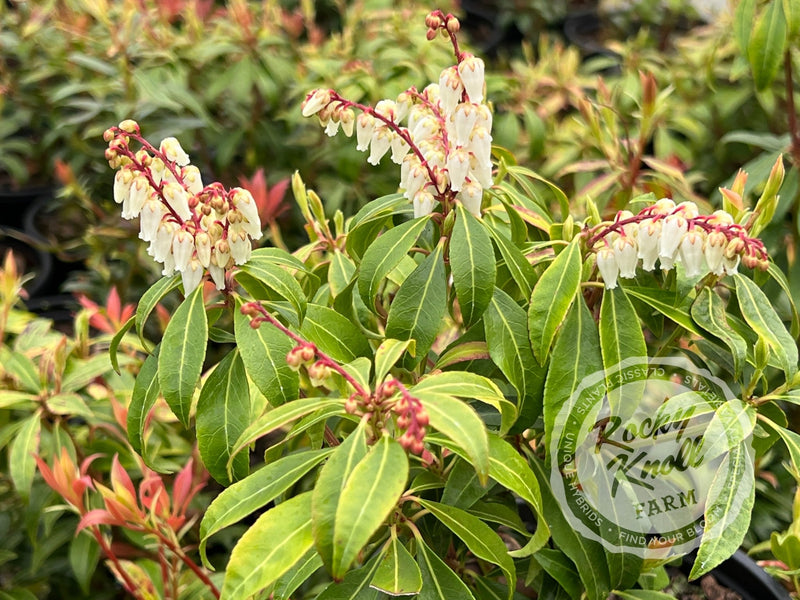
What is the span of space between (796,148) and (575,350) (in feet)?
3.14

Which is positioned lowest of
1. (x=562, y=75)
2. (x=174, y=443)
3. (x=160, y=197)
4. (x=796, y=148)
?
(x=174, y=443)

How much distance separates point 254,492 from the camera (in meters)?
0.79

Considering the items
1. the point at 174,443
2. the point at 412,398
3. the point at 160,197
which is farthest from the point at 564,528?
the point at 174,443

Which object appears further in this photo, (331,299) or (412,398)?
(331,299)

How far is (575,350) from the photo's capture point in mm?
883

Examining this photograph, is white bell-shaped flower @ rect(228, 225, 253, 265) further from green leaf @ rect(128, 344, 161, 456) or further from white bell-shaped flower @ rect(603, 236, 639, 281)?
white bell-shaped flower @ rect(603, 236, 639, 281)

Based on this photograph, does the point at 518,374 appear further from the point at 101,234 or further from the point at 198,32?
the point at 198,32

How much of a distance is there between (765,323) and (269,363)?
54cm

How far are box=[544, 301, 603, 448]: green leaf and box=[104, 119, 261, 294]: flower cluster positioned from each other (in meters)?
0.34

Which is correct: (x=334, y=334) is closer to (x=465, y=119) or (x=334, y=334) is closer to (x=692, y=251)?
(x=465, y=119)

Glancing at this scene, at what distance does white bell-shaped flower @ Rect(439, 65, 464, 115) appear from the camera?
2.73 ft

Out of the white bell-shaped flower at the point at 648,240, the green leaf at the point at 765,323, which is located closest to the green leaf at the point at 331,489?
the white bell-shaped flower at the point at 648,240

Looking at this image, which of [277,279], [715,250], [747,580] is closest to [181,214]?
[277,279]

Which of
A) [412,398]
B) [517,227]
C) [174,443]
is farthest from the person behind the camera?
[174,443]
